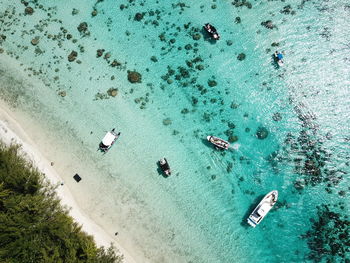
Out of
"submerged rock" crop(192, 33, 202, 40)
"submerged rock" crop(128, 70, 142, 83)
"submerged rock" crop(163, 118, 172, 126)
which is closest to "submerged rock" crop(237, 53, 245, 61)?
"submerged rock" crop(192, 33, 202, 40)

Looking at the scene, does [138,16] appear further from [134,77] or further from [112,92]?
[112,92]

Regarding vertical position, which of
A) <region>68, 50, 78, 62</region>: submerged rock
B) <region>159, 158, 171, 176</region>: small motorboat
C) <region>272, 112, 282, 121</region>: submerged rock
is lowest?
<region>159, 158, 171, 176</region>: small motorboat

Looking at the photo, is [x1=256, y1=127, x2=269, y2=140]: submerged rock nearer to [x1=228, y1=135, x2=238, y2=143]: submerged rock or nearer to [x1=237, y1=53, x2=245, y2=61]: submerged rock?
[x1=228, y1=135, x2=238, y2=143]: submerged rock

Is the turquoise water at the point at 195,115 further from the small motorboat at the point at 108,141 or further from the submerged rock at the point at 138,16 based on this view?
the small motorboat at the point at 108,141

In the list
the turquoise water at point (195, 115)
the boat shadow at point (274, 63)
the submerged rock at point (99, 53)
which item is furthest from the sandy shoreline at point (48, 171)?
the boat shadow at point (274, 63)

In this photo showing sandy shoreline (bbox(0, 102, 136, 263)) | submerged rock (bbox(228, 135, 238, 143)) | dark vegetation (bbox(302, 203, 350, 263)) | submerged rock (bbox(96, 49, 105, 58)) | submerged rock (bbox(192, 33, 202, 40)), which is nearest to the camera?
sandy shoreline (bbox(0, 102, 136, 263))
